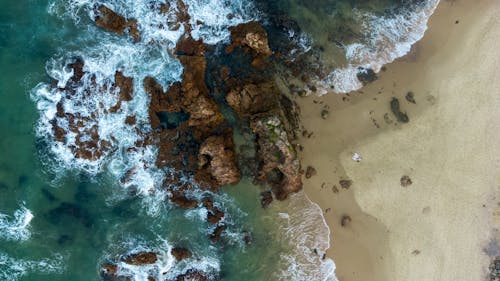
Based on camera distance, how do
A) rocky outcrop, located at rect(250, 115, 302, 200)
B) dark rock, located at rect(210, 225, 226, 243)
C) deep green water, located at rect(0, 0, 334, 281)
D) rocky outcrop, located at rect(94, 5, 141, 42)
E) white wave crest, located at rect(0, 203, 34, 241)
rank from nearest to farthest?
rocky outcrop, located at rect(250, 115, 302, 200), rocky outcrop, located at rect(94, 5, 141, 42), deep green water, located at rect(0, 0, 334, 281), white wave crest, located at rect(0, 203, 34, 241), dark rock, located at rect(210, 225, 226, 243)

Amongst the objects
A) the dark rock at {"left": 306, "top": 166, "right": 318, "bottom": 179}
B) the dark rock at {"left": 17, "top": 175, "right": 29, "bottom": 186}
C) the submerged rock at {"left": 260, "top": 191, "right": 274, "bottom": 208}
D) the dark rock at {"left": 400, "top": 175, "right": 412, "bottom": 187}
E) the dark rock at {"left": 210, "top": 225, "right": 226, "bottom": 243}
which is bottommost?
the dark rock at {"left": 210, "top": 225, "right": 226, "bottom": 243}

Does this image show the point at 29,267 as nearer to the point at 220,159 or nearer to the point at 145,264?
the point at 145,264

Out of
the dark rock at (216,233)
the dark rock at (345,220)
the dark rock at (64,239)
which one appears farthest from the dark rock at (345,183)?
the dark rock at (64,239)

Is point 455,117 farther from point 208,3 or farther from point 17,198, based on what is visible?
point 17,198

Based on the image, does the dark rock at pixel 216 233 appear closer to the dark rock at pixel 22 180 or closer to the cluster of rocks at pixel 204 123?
the cluster of rocks at pixel 204 123

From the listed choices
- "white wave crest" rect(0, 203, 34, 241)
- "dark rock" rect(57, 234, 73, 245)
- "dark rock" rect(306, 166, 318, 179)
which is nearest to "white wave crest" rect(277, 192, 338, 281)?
"dark rock" rect(306, 166, 318, 179)

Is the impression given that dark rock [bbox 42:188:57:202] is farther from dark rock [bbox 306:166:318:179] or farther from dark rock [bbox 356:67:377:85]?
dark rock [bbox 356:67:377:85]

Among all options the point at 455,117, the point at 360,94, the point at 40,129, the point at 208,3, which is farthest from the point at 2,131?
the point at 455,117
